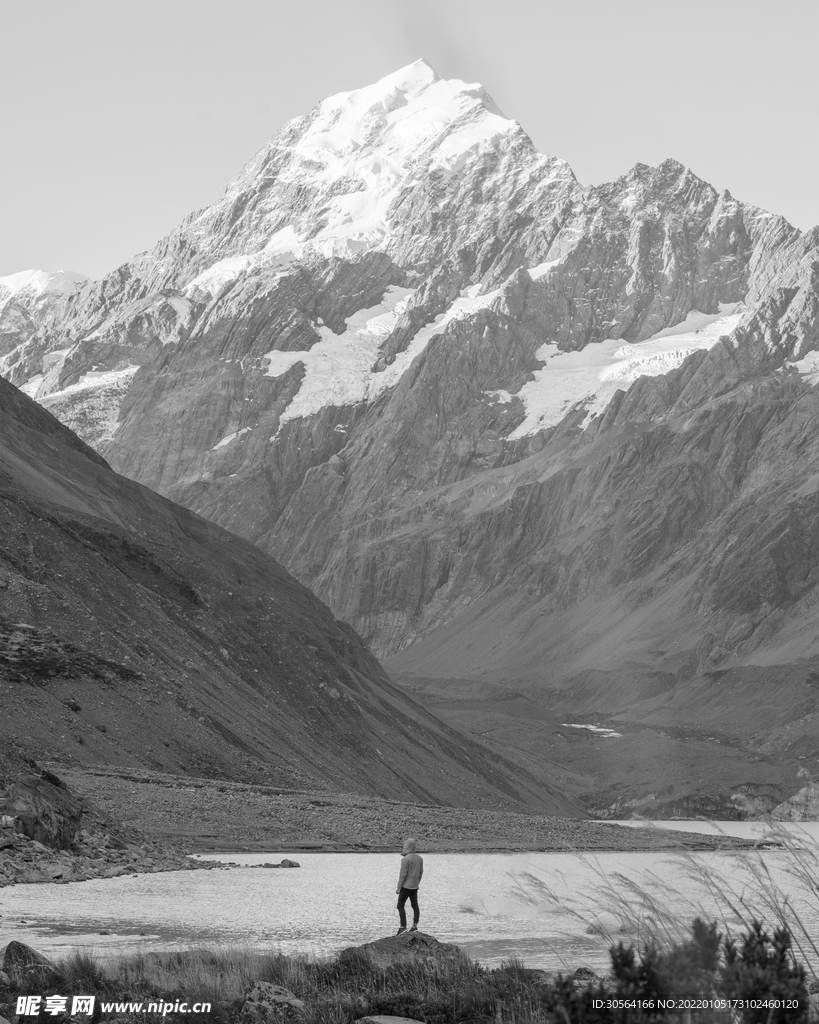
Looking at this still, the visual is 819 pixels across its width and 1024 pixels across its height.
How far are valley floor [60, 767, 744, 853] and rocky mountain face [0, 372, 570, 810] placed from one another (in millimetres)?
5020

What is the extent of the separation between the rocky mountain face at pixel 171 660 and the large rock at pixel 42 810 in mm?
3936

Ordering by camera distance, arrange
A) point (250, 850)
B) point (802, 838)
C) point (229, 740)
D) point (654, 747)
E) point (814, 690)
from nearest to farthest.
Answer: point (802, 838) < point (250, 850) < point (229, 740) < point (654, 747) < point (814, 690)

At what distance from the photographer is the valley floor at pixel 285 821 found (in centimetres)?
5975

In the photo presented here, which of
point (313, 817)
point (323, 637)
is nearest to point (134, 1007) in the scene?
point (313, 817)

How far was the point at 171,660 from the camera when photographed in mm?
89375

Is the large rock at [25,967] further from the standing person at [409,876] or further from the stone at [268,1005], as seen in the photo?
the standing person at [409,876]

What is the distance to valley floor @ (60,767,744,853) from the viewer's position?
59.8 metres

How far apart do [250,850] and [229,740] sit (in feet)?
86.5

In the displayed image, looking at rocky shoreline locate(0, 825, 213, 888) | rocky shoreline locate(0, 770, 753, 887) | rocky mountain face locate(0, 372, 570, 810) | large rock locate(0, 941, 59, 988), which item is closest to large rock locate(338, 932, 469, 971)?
large rock locate(0, 941, 59, 988)

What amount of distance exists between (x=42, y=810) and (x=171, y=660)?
157ft

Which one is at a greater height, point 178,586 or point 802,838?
point 178,586

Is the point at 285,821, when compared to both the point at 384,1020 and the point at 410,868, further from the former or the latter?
the point at 384,1020

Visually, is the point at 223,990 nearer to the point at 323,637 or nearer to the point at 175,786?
the point at 175,786

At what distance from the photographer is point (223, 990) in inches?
653
